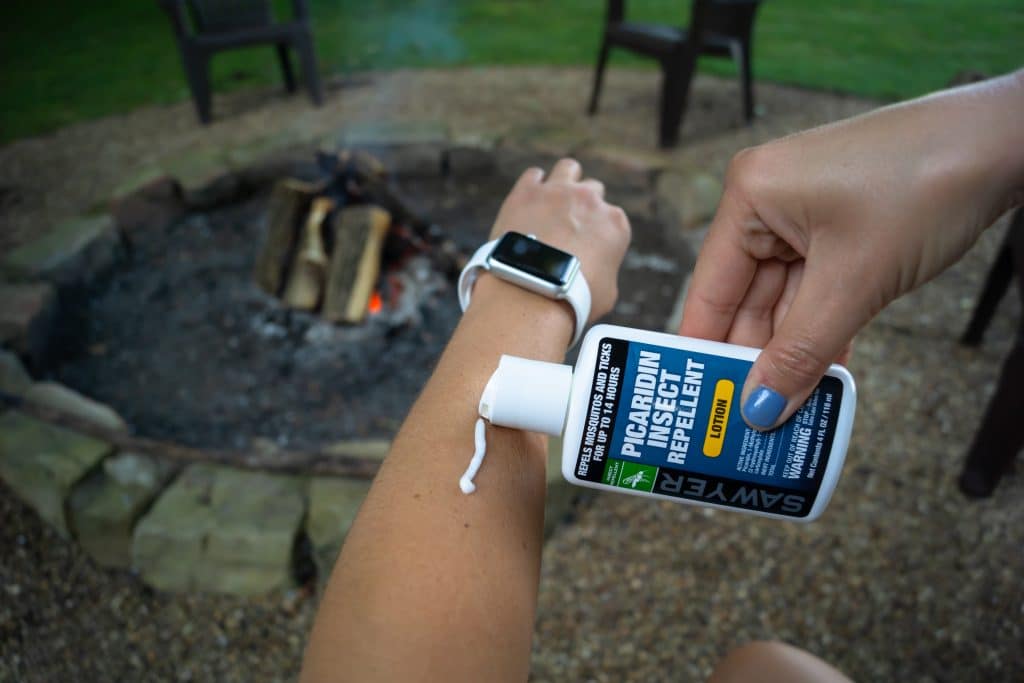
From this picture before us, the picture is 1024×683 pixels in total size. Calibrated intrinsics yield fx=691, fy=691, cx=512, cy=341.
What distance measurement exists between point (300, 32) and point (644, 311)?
2379 millimetres

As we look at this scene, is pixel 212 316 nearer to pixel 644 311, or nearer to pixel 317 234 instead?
pixel 317 234

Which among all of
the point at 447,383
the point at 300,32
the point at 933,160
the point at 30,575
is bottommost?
the point at 30,575

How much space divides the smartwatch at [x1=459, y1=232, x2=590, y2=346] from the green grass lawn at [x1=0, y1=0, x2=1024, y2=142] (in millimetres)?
3088

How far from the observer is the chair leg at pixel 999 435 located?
156 centimetres

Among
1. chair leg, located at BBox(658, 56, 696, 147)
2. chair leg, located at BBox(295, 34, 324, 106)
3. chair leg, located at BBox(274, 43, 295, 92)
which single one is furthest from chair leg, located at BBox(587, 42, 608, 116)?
chair leg, located at BBox(274, 43, 295, 92)

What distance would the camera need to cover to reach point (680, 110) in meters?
3.13

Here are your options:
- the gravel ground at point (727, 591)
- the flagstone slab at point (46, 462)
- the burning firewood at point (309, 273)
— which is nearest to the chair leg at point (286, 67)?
the burning firewood at point (309, 273)

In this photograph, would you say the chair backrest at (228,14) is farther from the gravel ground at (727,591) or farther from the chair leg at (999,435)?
the chair leg at (999,435)

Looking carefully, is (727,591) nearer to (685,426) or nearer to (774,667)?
(774,667)

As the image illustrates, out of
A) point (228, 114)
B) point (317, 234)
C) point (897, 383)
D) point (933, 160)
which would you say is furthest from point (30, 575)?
point (228, 114)

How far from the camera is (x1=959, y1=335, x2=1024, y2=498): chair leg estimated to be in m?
1.56

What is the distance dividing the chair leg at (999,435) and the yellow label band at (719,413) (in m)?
1.23

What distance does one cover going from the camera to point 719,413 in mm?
710

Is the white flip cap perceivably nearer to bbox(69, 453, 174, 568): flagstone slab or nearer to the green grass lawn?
bbox(69, 453, 174, 568): flagstone slab
